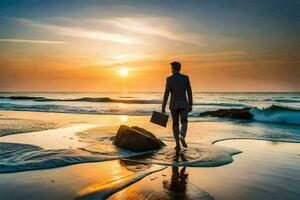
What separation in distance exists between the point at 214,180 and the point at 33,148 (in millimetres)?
5031

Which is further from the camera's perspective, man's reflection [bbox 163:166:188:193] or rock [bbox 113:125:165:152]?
rock [bbox 113:125:165:152]

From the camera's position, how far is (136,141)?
28.4 feet

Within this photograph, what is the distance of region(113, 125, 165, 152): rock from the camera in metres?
8.54

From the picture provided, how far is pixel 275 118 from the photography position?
68.5 feet

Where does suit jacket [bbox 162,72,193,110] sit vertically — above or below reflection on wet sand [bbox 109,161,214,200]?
above

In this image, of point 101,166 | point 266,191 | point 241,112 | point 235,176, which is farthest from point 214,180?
point 241,112

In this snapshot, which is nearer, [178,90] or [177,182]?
[177,182]

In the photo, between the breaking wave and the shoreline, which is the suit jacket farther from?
the breaking wave

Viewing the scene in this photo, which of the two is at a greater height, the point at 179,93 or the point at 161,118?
the point at 179,93

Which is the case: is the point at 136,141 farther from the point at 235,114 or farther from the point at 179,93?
the point at 235,114

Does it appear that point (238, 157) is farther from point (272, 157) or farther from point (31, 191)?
point (31, 191)

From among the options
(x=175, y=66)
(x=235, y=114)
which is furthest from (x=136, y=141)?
(x=235, y=114)

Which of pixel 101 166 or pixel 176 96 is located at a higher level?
pixel 176 96

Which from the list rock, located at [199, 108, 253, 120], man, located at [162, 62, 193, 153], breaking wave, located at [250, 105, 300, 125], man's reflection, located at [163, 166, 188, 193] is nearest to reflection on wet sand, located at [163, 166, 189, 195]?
man's reflection, located at [163, 166, 188, 193]
